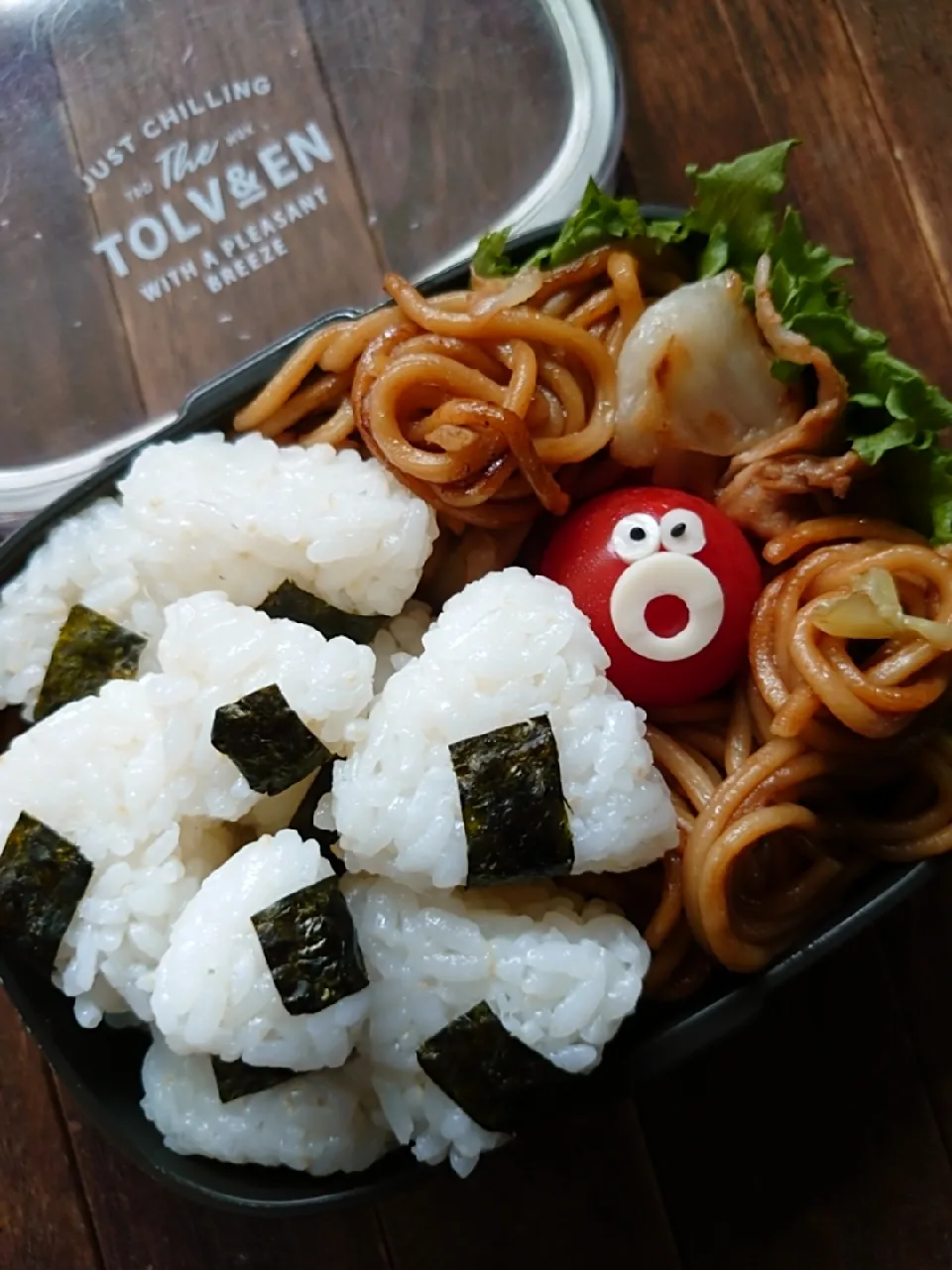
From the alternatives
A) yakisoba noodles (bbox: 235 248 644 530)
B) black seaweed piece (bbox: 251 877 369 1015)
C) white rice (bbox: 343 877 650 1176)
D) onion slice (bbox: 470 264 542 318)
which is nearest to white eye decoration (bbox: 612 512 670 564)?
yakisoba noodles (bbox: 235 248 644 530)

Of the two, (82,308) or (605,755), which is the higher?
(82,308)

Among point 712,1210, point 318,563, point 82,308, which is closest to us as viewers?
point 318,563

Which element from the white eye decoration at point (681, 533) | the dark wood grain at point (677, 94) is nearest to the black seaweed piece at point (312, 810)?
the white eye decoration at point (681, 533)

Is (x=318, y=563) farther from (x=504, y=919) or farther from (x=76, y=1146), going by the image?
(x=76, y=1146)

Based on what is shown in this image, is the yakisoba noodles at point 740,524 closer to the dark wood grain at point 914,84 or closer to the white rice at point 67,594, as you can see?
the white rice at point 67,594

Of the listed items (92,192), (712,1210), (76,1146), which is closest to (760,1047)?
(712,1210)

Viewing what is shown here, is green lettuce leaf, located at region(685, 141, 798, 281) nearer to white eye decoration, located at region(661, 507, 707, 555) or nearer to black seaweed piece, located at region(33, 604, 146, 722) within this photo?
white eye decoration, located at region(661, 507, 707, 555)
